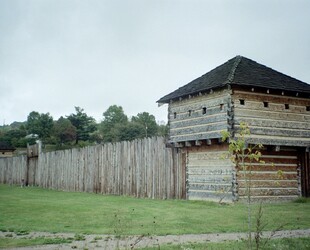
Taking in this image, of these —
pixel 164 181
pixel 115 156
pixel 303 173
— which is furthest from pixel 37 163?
pixel 303 173

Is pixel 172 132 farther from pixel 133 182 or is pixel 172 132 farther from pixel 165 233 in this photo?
pixel 165 233

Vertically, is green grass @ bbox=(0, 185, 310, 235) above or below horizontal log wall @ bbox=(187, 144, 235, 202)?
below

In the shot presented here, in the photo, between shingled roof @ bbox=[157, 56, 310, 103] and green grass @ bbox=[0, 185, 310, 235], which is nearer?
green grass @ bbox=[0, 185, 310, 235]

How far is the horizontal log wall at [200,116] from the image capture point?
53.6 ft

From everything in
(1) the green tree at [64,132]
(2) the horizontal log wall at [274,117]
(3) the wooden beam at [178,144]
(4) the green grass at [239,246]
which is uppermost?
(1) the green tree at [64,132]

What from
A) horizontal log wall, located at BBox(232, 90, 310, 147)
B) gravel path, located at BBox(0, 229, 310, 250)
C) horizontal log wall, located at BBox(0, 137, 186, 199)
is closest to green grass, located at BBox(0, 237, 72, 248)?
gravel path, located at BBox(0, 229, 310, 250)

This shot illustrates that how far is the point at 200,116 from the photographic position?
17484 millimetres

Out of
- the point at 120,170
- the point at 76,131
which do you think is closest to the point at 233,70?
the point at 120,170

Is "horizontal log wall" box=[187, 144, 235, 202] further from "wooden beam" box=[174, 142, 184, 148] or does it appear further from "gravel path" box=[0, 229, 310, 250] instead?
"gravel path" box=[0, 229, 310, 250]

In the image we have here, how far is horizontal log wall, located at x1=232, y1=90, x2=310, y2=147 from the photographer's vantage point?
1641cm

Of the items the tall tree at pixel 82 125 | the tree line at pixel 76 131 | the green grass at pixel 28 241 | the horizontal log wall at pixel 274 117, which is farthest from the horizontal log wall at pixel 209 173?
the tall tree at pixel 82 125

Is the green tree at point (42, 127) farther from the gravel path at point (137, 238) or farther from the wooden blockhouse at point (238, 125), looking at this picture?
the gravel path at point (137, 238)

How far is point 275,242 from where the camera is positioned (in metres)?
7.66

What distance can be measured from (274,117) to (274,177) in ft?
8.98
